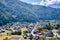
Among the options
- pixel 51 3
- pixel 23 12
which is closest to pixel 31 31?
pixel 23 12

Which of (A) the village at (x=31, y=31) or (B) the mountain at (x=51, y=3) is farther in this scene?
(B) the mountain at (x=51, y=3)

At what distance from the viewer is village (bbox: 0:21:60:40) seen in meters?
2.78

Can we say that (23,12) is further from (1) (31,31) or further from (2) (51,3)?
(2) (51,3)

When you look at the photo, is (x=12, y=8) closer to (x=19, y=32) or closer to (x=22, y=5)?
(x=22, y=5)

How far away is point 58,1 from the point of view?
288cm

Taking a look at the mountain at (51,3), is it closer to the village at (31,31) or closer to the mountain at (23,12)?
the mountain at (23,12)

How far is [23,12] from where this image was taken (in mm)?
2920

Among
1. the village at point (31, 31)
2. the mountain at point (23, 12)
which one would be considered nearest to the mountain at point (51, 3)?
the mountain at point (23, 12)

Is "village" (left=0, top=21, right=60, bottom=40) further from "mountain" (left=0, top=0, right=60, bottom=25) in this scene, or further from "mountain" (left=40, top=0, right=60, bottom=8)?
"mountain" (left=40, top=0, right=60, bottom=8)

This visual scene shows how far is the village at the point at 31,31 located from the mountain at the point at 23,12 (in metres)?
0.09

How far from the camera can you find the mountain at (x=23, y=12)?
9.43ft

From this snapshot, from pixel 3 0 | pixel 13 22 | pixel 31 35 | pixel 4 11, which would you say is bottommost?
pixel 31 35

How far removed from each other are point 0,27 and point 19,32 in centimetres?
34

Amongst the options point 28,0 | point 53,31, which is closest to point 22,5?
point 28,0
